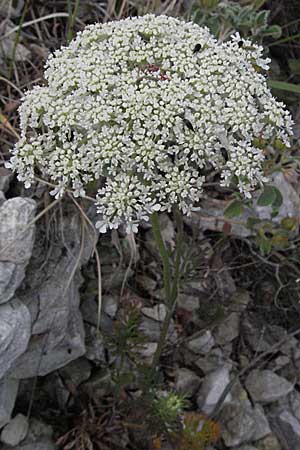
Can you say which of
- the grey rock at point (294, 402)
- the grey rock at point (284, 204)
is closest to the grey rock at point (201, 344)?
the grey rock at point (294, 402)

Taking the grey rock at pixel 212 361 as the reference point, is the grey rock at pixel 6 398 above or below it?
below

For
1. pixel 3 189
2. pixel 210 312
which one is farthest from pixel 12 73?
pixel 210 312

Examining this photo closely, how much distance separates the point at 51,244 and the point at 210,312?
94cm

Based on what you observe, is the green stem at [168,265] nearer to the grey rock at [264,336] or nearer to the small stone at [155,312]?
the small stone at [155,312]

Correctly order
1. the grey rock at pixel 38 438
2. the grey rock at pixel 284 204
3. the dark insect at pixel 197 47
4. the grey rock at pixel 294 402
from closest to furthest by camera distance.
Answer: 1. the dark insect at pixel 197 47
2. the grey rock at pixel 38 438
3. the grey rock at pixel 294 402
4. the grey rock at pixel 284 204

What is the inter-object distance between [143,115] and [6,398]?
5.72ft

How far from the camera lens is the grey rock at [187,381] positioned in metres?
3.65

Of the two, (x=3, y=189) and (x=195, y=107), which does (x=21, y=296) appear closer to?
(x=3, y=189)

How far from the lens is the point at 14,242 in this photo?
310 cm

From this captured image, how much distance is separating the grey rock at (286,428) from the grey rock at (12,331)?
4.86 ft

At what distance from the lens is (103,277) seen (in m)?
3.74

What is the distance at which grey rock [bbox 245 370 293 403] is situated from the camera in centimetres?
373

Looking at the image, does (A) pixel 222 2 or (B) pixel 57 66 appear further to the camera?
(A) pixel 222 2

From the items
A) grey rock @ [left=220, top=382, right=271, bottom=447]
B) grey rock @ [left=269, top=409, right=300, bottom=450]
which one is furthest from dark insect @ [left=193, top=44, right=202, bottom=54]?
grey rock @ [left=269, top=409, right=300, bottom=450]
